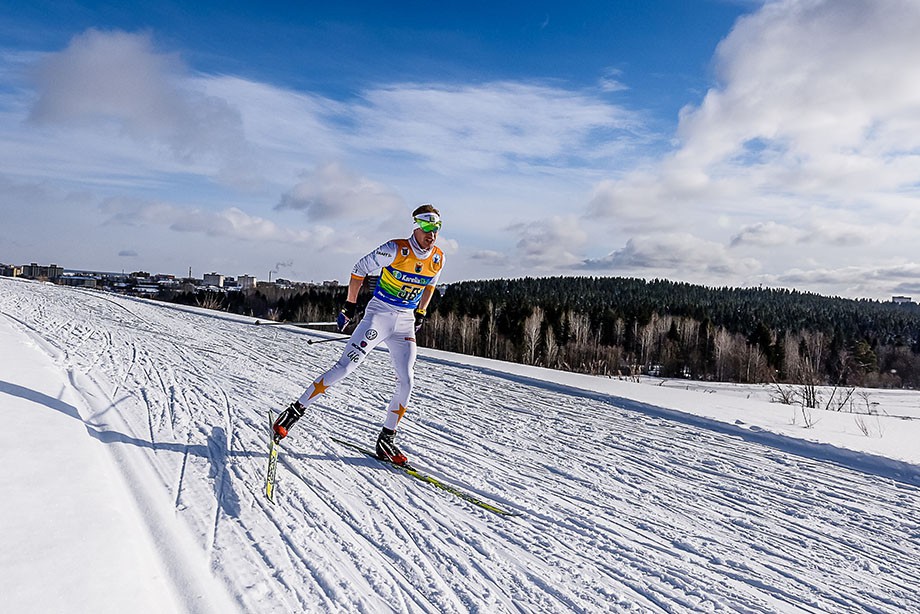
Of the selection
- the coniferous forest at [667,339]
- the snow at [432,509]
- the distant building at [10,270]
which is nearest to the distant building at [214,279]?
the distant building at [10,270]

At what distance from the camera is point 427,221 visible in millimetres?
5207

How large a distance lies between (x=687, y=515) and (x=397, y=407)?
2.68 metres

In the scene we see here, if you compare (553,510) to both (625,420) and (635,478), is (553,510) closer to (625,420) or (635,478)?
(635,478)

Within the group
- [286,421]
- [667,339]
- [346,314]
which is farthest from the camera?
[667,339]

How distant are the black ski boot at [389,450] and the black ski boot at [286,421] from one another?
2.62ft

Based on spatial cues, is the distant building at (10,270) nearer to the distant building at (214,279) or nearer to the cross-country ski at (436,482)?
the distant building at (214,279)

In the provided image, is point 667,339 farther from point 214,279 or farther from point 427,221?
point 214,279

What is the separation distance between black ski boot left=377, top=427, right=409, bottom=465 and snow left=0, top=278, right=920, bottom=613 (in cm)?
12

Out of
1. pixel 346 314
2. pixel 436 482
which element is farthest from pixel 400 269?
pixel 436 482

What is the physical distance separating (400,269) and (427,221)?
53 cm

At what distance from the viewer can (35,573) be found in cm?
→ 248

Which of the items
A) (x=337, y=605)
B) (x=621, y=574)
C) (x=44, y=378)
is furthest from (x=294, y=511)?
(x=44, y=378)

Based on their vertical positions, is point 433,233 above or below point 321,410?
above

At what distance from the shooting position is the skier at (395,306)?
205 inches
